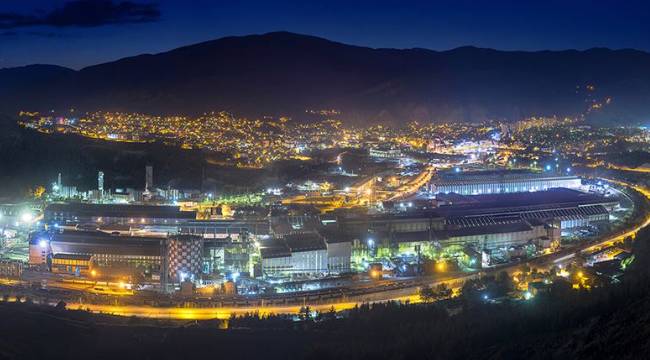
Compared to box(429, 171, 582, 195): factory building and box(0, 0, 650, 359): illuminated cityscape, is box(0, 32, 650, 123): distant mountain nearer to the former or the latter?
box(0, 0, 650, 359): illuminated cityscape

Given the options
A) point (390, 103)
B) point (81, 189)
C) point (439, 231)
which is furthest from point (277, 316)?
point (390, 103)

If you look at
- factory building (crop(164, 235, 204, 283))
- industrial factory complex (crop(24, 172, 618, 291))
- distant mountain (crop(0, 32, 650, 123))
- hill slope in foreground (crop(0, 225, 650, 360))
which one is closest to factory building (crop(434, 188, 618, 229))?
industrial factory complex (crop(24, 172, 618, 291))

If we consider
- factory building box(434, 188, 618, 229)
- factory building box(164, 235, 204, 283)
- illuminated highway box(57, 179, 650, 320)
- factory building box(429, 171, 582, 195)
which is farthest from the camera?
factory building box(429, 171, 582, 195)

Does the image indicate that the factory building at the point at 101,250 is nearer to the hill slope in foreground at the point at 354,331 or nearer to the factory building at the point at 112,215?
the hill slope in foreground at the point at 354,331

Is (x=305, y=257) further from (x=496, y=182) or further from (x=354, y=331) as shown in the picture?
(x=496, y=182)

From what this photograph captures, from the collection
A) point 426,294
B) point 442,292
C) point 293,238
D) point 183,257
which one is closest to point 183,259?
point 183,257

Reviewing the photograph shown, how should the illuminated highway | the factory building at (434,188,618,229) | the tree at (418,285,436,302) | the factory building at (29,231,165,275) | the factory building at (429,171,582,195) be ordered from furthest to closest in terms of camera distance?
the factory building at (429,171,582,195)
the factory building at (434,188,618,229)
the factory building at (29,231,165,275)
the tree at (418,285,436,302)
the illuminated highway

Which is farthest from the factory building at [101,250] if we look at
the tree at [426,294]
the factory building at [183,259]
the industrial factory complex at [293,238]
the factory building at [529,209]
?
the factory building at [529,209]
